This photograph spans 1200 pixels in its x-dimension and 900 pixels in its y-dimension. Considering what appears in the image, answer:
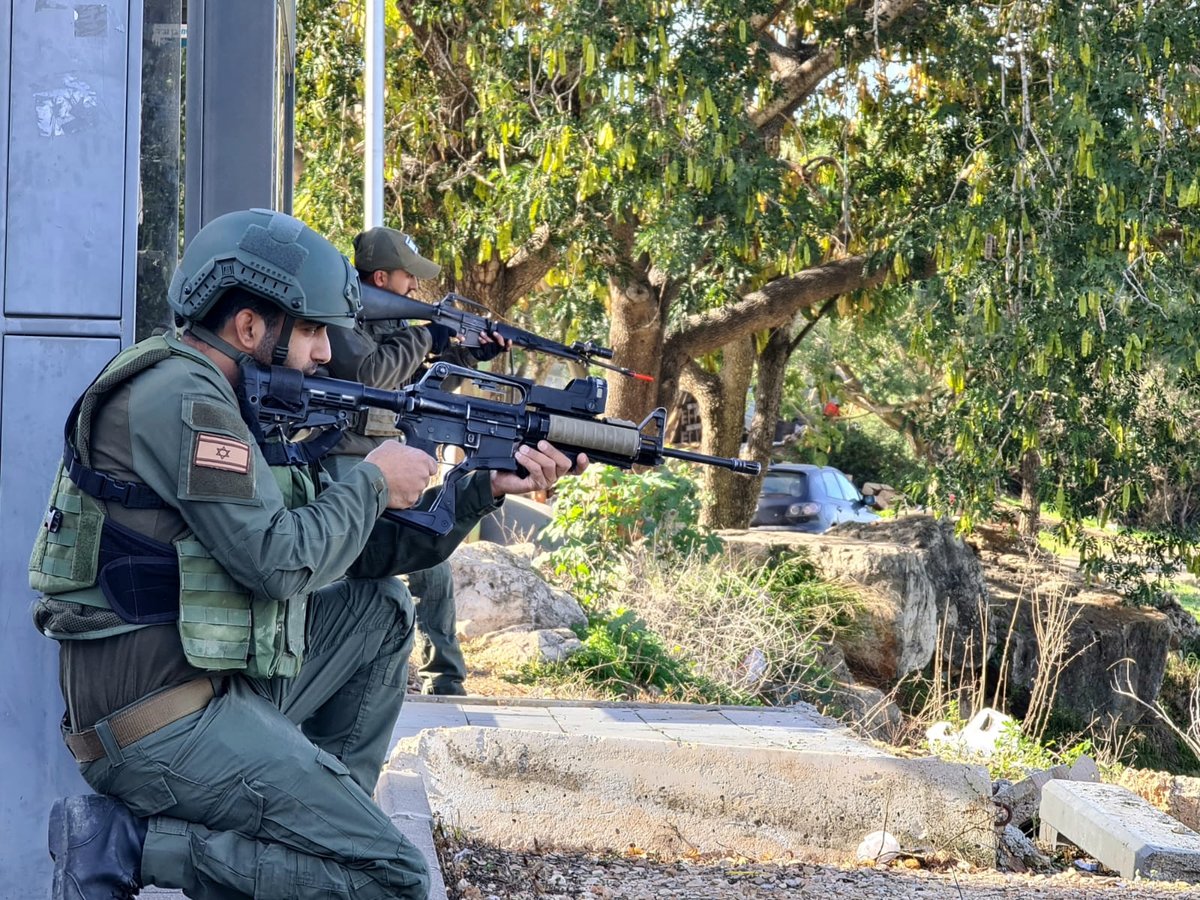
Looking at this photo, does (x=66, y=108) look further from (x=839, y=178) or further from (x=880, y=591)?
(x=839, y=178)

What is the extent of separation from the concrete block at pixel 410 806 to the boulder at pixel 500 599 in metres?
3.09

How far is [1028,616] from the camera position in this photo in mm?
13523

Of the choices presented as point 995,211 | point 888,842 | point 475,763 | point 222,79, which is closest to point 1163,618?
point 995,211

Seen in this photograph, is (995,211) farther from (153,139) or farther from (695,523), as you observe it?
(153,139)

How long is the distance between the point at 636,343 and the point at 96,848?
33.2ft

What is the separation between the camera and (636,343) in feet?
41.0

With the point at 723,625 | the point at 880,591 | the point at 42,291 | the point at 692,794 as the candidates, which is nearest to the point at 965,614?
the point at 880,591

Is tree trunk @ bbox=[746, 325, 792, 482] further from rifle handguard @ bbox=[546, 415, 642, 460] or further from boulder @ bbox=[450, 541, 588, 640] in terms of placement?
rifle handguard @ bbox=[546, 415, 642, 460]

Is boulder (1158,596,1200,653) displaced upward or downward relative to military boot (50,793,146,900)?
downward

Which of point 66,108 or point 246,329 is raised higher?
point 66,108

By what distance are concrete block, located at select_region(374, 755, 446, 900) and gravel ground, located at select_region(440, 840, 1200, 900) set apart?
0.13m

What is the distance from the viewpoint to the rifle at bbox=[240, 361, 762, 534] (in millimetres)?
2906

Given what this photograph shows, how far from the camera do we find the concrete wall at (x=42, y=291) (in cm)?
329

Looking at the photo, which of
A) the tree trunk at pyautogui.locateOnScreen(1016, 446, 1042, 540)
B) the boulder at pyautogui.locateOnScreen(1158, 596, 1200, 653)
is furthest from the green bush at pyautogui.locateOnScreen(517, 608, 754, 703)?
the boulder at pyautogui.locateOnScreen(1158, 596, 1200, 653)
